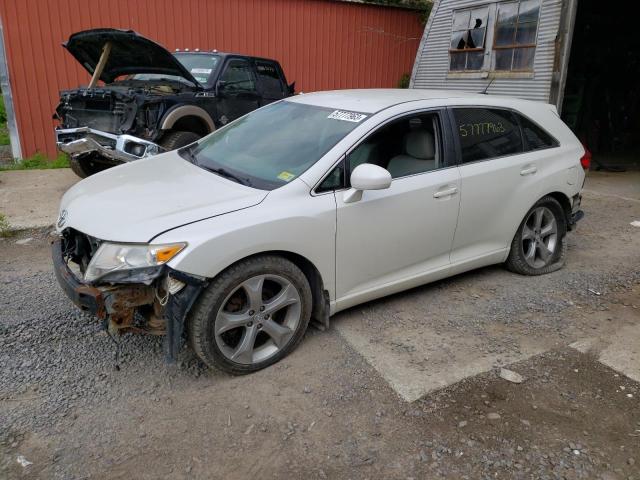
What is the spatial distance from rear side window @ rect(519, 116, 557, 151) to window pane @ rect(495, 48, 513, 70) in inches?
250

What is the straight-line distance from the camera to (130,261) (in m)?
2.79

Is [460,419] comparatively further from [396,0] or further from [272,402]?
[396,0]

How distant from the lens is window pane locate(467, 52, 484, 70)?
1087 centimetres

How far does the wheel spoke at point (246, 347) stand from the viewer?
3.09 m

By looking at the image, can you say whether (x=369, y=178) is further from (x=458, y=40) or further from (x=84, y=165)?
(x=458, y=40)

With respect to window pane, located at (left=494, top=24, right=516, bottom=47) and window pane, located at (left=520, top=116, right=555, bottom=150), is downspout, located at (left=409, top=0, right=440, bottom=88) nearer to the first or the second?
window pane, located at (left=494, top=24, right=516, bottom=47)

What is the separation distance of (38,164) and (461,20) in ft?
28.7

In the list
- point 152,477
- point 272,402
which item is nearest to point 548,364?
point 272,402

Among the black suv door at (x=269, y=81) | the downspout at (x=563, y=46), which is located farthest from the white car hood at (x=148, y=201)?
the downspout at (x=563, y=46)

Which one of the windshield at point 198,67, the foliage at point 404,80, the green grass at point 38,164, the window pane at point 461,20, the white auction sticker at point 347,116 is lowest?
the green grass at point 38,164

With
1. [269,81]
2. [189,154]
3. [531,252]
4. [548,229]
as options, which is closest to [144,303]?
[189,154]

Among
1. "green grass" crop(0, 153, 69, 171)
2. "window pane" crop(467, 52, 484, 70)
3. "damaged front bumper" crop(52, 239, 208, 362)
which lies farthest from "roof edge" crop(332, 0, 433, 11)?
"damaged front bumper" crop(52, 239, 208, 362)

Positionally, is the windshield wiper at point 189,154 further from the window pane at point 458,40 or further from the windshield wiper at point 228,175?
the window pane at point 458,40

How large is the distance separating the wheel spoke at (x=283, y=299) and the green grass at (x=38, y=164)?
24.3ft
